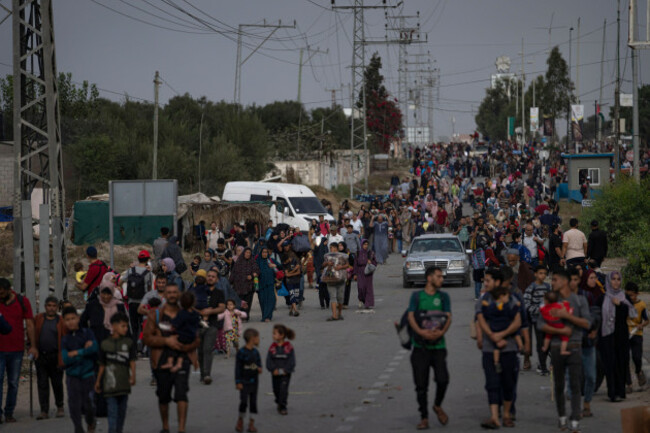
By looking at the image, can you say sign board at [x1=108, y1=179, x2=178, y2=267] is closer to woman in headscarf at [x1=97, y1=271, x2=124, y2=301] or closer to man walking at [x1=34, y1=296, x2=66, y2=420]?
woman in headscarf at [x1=97, y1=271, x2=124, y2=301]

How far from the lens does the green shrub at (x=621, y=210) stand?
35.8 metres

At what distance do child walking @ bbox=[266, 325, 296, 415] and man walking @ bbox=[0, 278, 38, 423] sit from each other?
275 cm

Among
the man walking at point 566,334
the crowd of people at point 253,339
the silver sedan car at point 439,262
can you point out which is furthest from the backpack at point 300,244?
the man walking at point 566,334

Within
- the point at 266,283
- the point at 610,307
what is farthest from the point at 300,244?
the point at 610,307

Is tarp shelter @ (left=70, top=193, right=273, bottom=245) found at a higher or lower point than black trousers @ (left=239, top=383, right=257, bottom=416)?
higher

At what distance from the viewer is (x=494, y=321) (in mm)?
11430

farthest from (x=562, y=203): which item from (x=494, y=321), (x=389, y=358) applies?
(x=494, y=321)

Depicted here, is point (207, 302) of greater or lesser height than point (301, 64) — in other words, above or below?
below

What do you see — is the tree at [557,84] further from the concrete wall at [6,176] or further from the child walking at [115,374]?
the child walking at [115,374]

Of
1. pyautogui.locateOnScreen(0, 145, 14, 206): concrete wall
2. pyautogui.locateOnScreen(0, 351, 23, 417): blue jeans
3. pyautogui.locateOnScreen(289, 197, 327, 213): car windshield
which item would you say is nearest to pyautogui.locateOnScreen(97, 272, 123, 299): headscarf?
pyautogui.locateOnScreen(0, 351, 23, 417): blue jeans

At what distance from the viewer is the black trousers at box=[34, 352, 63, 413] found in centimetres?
1284

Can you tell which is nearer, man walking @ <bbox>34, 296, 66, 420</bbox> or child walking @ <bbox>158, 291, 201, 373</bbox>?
child walking @ <bbox>158, 291, 201, 373</bbox>

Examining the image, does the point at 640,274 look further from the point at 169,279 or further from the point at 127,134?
the point at 127,134

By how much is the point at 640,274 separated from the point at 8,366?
1860cm
